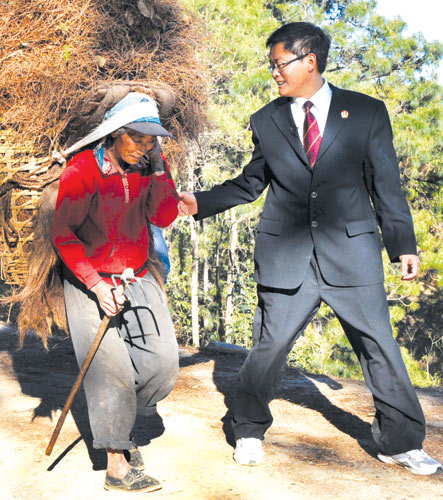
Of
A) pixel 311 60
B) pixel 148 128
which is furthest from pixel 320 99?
pixel 148 128

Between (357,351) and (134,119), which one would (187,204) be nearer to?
(134,119)

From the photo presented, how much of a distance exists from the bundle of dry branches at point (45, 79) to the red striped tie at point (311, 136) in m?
0.83

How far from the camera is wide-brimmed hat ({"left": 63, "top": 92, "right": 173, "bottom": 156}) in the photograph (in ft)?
9.98

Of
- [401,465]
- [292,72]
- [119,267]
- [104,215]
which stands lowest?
[401,465]

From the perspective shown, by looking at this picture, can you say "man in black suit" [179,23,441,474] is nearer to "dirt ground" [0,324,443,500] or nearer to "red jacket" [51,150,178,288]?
"dirt ground" [0,324,443,500]

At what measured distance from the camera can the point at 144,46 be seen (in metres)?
3.84

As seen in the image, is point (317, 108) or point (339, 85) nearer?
point (317, 108)

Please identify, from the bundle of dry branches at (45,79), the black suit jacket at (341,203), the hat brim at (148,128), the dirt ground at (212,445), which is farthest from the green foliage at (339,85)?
the hat brim at (148,128)

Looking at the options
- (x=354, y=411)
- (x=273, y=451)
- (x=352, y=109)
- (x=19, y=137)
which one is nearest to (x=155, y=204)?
(x=19, y=137)

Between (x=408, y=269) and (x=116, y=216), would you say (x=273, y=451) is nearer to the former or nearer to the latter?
(x=408, y=269)

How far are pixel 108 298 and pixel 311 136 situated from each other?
1322 mm

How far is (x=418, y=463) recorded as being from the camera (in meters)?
3.45

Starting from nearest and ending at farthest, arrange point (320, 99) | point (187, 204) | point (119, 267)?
point (119, 267) < point (320, 99) < point (187, 204)

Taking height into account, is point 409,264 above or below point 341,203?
below
